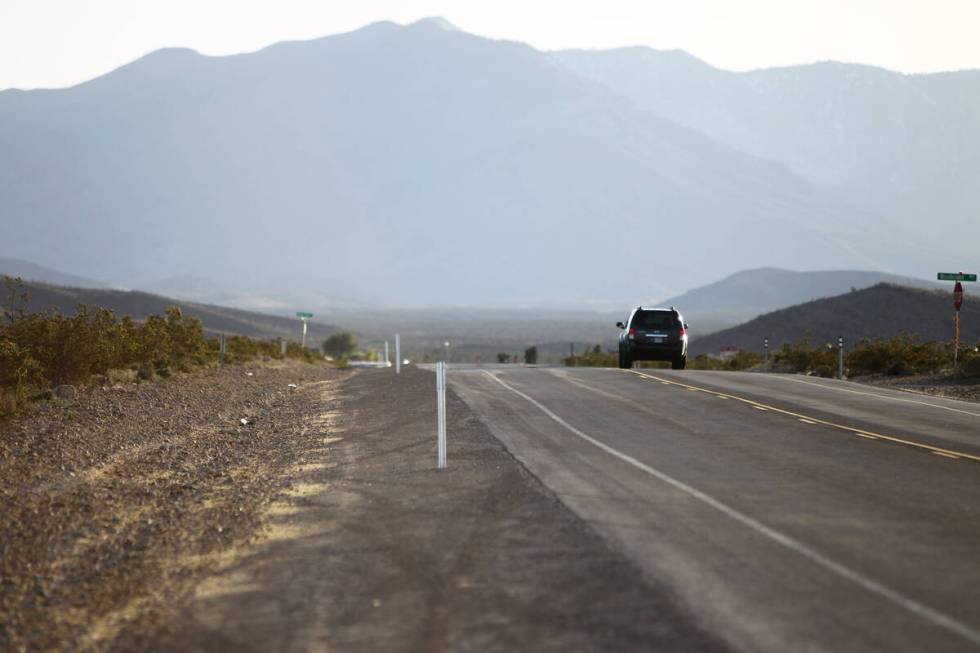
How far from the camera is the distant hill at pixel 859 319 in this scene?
7631cm

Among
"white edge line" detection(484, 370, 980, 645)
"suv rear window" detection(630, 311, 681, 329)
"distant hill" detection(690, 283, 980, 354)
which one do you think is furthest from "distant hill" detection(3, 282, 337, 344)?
"white edge line" detection(484, 370, 980, 645)

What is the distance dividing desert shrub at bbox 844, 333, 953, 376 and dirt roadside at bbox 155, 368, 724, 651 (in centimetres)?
2489

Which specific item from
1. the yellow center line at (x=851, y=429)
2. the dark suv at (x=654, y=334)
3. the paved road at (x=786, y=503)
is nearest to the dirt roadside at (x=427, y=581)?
the paved road at (x=786, y=503)

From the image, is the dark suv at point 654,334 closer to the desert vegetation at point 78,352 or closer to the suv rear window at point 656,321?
the suv rear window at point 656,321

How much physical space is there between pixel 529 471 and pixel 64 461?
6450mm

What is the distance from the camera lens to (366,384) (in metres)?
33.5

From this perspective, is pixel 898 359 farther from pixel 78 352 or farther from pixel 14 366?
pixel 14 366

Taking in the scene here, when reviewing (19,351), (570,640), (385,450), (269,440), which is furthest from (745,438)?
(19,351)

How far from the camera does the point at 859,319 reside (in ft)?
268

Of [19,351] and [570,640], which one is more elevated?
[19,351]

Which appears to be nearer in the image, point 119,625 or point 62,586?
point 119,625

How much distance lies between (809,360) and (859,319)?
41912 millimetres

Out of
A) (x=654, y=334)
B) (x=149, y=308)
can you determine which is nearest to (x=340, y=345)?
(x=149, y=308)

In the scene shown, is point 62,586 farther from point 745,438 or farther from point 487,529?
point 745,438
